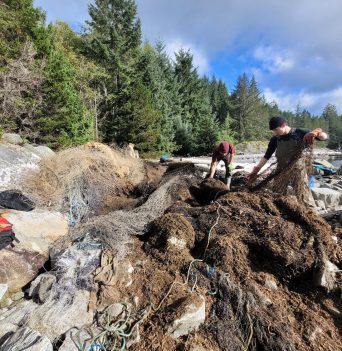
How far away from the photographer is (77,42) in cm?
2469

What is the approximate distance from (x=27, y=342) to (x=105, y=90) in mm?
22362

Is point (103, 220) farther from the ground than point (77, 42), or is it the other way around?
point (77, 42)

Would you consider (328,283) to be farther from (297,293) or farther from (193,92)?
(193,92)

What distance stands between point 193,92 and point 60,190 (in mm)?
28333

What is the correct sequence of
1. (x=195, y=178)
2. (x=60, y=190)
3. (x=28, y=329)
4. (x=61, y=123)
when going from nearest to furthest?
(x=28, y=329) < (x=60, y=190) < (x=195, y=178) < (x=61, y=123)

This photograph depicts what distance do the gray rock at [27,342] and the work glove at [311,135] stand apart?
156 inches

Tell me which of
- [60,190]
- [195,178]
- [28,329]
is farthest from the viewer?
[195,178]

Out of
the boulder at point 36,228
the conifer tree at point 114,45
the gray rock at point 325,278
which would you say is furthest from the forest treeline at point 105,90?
the gray rock at point 325,278

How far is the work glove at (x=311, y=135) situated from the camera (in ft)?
12.9

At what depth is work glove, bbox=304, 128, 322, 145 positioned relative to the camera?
3.92m

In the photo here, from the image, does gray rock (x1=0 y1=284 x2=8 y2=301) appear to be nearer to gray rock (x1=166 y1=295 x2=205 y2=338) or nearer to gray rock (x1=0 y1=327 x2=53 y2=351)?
gray rock (x1=0 y1=327 x2=53 y2=351)

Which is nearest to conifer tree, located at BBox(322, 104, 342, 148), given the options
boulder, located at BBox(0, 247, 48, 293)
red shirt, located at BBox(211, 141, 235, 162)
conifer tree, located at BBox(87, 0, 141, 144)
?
conifer tree, located at BBox(87, 0, 141, 144)

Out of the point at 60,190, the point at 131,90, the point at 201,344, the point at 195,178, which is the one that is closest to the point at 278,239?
the point at 201,344

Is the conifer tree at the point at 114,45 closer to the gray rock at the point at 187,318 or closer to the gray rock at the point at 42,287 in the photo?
the gray rock at the point at 42,287
